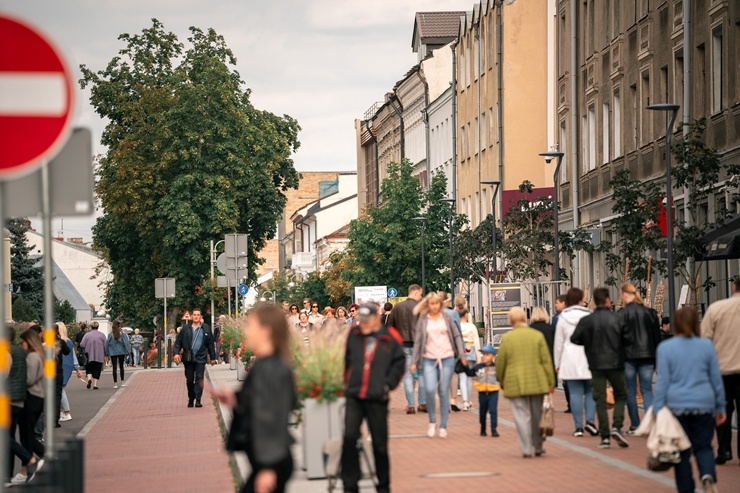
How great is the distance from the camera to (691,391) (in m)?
12.1

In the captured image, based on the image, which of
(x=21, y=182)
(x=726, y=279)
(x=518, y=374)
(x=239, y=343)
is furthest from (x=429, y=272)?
(x=21, y=182)

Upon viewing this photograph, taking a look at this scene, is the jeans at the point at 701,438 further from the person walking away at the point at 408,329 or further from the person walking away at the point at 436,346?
the person walking away at the point at 408,329

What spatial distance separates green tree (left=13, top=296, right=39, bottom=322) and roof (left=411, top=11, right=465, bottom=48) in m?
30.3

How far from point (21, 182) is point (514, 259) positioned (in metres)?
38.2

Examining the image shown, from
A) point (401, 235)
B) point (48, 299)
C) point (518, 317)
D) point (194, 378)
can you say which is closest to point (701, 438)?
point (518, 317)

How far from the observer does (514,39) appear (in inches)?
2547

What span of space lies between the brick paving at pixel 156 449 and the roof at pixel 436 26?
203ft

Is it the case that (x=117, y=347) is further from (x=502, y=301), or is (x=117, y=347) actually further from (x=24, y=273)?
(x=24, y=273)

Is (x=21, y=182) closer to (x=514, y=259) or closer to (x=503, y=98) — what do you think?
(x=514, y=259)

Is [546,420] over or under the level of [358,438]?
under

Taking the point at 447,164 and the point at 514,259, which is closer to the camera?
the point at 514,259

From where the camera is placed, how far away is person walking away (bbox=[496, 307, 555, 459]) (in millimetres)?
Result: 16688

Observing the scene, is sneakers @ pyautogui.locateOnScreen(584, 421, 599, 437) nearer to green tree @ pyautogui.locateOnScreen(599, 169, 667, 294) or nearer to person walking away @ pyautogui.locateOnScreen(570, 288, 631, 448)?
person walking away @ pyautogui.locateOnScreen(570, 288, 631, 448)

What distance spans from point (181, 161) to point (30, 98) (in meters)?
57.3
